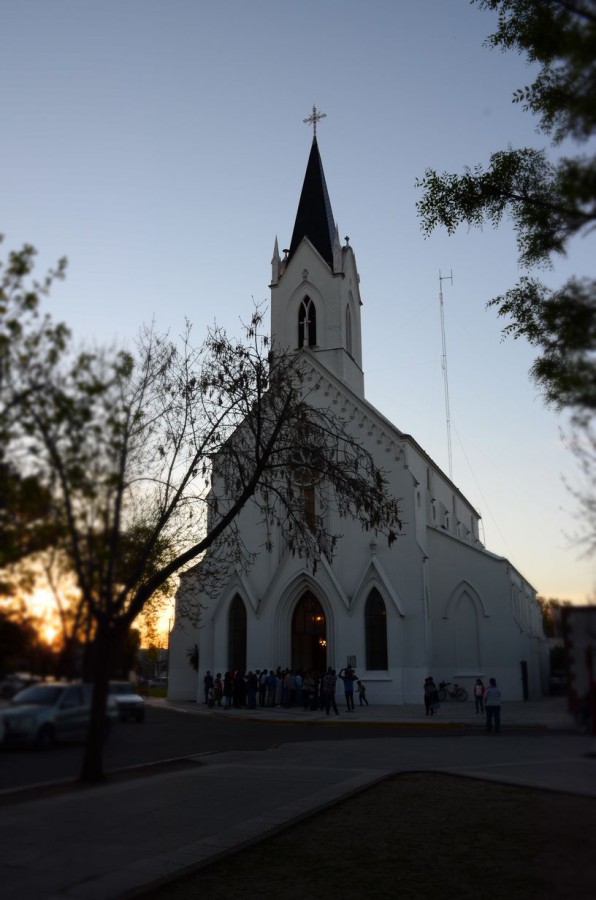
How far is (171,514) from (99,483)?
3901 millimetres

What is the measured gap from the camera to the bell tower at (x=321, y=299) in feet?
142

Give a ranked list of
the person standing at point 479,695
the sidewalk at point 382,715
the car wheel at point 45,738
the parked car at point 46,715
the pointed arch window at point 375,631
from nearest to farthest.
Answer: the parked car at point 46,715 → the car wheel at point 45,738 → the sidewalk at point 382,715 → the person standing at point 479,695 → the pointed arch window at point 375,631

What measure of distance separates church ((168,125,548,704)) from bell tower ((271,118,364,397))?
3.12 m

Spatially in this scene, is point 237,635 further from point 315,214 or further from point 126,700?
point 126,700

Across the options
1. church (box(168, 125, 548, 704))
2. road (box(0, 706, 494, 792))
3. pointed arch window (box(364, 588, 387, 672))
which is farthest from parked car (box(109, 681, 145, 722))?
pointed arch window (box(364, 588, 387, 672))

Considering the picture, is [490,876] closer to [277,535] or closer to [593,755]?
[593,755]

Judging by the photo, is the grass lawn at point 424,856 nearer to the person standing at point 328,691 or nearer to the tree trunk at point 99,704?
the tree trunk at point 99,704

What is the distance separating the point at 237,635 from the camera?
120 ft

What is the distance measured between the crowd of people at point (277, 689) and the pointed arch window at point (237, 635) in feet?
5.16

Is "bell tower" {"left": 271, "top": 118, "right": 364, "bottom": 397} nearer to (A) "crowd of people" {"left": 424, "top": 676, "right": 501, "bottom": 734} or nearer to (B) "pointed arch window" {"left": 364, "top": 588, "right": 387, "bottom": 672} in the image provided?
(B) "pointed arch window" {"left": 364, "top": 588, "right": 387, "bottom": 672}

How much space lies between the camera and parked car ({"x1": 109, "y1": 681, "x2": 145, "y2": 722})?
3853 mm

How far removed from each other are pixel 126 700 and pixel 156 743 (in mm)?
3362

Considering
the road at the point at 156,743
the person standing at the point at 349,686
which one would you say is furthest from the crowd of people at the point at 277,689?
the road at the point at 156,743

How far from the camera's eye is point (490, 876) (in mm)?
6816
